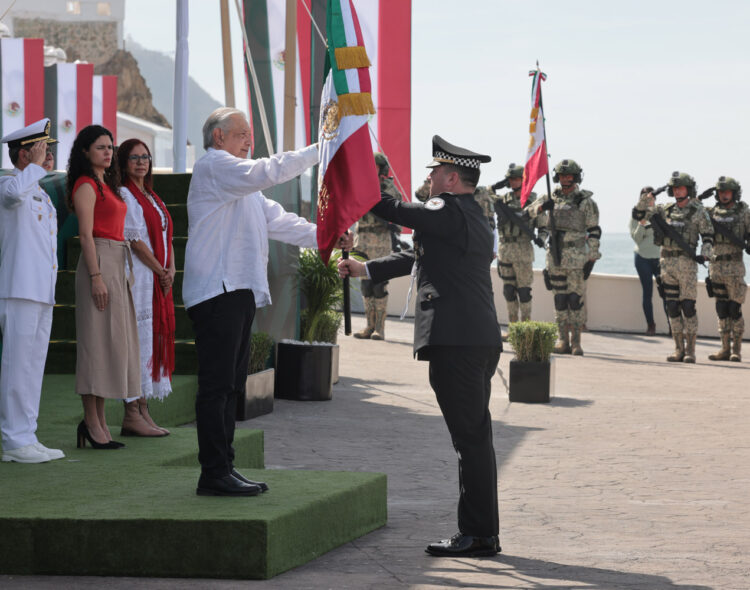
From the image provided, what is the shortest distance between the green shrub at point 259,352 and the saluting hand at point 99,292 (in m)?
3.66

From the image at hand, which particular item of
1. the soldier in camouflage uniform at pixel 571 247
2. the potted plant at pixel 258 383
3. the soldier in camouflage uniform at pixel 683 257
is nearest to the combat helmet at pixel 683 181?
the soldier in camouflage uniform at pixel 683 257

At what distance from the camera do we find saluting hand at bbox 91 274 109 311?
6.71 metres

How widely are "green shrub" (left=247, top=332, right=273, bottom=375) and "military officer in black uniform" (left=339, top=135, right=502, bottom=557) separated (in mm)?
4995

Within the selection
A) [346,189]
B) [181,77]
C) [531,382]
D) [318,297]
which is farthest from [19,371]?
[181,77]

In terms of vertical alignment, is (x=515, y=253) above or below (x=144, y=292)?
above

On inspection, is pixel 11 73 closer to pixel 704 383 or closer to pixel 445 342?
pixel 704 383

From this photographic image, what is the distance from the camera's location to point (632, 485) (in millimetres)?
7410

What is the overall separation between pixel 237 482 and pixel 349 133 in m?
1.64

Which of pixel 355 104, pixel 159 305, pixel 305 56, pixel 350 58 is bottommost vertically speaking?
pixel 159 305

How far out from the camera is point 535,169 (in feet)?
54.7

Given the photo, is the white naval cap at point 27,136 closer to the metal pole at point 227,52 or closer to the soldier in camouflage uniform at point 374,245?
the metal pole at point 227,52

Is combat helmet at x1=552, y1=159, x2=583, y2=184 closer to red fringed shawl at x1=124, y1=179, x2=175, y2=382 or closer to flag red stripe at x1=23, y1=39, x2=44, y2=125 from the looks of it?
red fringed shawl at x1=124, y1=179, x2=175, y2=382

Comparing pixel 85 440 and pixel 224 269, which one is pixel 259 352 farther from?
pixel 224 269

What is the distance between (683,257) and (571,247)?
143cm
